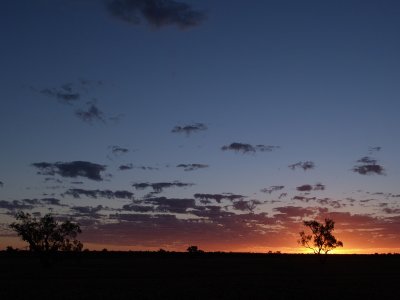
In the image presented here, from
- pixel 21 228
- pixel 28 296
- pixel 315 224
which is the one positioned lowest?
pixel 28 296

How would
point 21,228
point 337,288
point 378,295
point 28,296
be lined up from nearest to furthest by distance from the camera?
point 28,296, point 378,295, point 337,288, point 21,228

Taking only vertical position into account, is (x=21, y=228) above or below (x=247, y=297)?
above

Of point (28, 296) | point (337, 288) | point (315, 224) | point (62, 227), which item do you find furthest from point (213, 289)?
point (315, 224)

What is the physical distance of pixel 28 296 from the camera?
4612 centimetres

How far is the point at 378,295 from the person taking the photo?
49.2m

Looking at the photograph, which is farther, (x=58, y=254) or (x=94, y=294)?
(x=58, y=254)

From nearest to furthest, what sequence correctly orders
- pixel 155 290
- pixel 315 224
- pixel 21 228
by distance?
1. pixel 155 290
2. pixel 21 228
3. pixel 315 224

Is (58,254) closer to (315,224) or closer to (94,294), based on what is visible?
(94,294)

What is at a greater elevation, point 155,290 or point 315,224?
point 315,224

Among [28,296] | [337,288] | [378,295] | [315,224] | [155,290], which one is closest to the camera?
[28,296]

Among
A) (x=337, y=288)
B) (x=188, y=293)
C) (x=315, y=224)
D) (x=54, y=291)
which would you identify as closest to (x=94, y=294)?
(x=54, y=291)

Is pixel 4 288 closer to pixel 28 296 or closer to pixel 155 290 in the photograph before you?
pixel 28 296

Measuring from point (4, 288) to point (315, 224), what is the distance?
98.0 metres

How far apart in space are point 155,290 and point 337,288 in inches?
794
